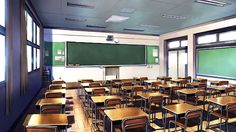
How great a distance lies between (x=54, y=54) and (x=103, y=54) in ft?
8.60

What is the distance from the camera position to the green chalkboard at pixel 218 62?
21.3 feet

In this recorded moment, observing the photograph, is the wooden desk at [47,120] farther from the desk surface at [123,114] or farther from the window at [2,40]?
the window at [2,40]

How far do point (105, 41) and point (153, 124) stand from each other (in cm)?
671

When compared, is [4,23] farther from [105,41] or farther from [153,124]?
[105,41]

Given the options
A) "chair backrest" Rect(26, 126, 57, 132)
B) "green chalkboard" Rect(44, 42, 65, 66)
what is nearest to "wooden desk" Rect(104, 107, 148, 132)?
"chair backrest" Rect(26, 126, 57, 132)

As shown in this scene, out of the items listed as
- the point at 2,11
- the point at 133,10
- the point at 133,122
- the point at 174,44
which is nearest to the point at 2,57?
the point at 2,11

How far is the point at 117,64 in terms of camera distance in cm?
990

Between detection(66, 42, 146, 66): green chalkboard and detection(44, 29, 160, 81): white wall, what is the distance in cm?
28

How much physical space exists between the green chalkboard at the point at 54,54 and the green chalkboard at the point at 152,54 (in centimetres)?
522

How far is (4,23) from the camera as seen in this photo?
2941mm

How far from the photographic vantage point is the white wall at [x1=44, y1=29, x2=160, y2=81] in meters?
8.73

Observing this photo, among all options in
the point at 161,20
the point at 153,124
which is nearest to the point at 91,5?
the point at 161,20

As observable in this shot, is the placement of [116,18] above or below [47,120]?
above

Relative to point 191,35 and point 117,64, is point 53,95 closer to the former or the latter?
point 117,64
